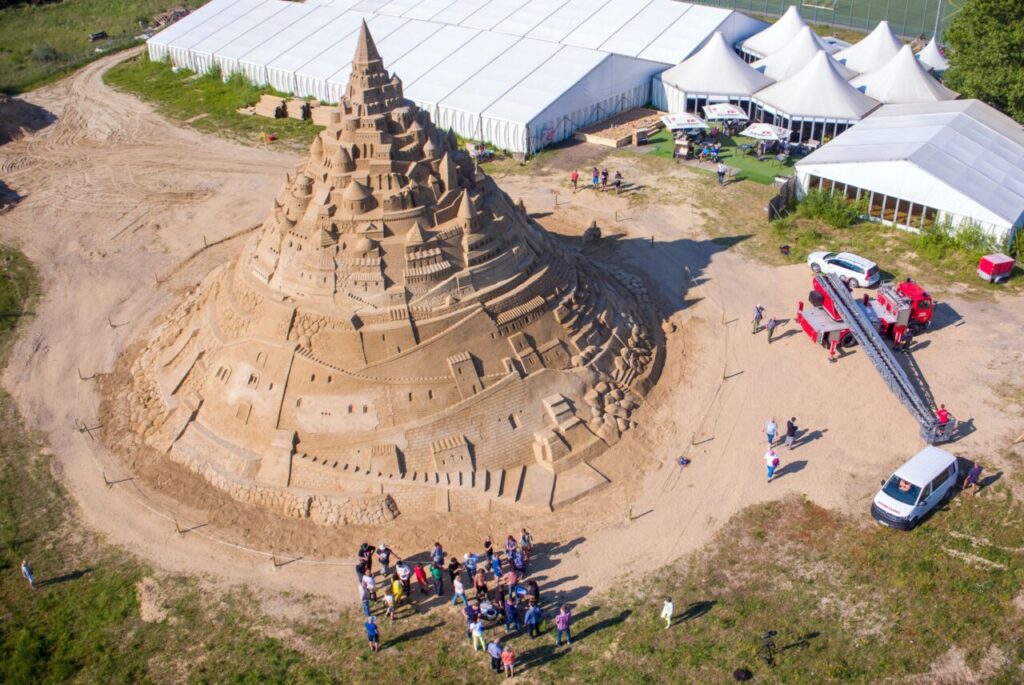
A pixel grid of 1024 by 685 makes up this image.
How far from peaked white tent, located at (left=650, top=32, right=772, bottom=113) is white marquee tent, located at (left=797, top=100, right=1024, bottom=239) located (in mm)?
9618

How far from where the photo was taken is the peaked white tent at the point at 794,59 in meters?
63.4

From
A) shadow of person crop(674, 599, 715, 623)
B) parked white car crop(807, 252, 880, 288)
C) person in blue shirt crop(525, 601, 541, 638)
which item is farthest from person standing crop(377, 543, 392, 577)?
parked white car crop(807, 252, 880, 288)

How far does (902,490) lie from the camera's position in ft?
96.7

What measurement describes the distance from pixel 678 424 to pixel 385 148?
1544 centimetres

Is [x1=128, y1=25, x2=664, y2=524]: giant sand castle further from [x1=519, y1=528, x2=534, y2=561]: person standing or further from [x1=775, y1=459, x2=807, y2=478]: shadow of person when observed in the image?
[x1=775, y1=459, x2=807, y2=478]: shadow of person

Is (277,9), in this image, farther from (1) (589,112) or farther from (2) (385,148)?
(2) (385,148)

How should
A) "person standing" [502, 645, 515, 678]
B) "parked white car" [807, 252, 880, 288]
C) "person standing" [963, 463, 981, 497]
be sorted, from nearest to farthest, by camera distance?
"person standing" [502, 645, 515, 678] < "person standing" [963, 463, 981, 497] < "parked white car" [807, 252, 880, 288]

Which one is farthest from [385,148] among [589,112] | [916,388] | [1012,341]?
[589,112]

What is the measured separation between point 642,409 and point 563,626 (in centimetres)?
1187

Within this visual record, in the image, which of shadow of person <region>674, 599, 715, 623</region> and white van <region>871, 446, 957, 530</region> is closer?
shadow of person <region>674, 599, 715, 623</region>

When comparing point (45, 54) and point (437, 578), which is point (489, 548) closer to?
point (437, 578)

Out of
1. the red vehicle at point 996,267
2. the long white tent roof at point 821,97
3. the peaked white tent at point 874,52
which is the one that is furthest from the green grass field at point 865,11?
the red vehicle at point 996,267

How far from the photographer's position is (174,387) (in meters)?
36.7

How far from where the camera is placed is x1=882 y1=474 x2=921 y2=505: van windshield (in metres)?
29.1
